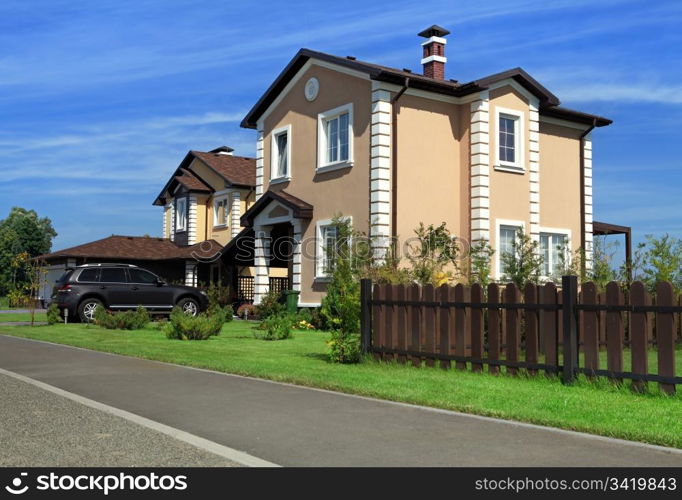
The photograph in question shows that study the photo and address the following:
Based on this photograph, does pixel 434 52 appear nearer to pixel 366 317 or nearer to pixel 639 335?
pixel 366 317

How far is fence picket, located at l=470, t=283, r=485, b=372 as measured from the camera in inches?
436

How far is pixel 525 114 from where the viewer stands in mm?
24391

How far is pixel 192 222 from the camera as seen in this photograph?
40.1 metres

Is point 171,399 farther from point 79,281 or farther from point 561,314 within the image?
point 79,281

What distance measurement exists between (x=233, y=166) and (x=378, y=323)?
28.6 m

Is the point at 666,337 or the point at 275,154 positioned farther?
the point at 275,154

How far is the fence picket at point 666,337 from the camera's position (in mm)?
8945

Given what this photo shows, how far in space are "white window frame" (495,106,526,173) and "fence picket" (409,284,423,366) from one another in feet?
40.0

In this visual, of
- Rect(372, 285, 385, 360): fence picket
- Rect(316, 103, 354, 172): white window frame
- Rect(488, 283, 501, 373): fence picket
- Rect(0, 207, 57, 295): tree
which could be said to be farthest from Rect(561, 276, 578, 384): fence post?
Rect(0, 207, 57, 295): tree

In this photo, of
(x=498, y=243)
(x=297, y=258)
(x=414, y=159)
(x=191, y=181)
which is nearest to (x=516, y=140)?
(x=498, y=243)

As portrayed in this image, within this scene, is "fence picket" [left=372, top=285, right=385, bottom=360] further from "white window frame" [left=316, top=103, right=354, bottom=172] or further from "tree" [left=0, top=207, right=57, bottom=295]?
"tree" [left=0, top=207, right=57, bottom=295]

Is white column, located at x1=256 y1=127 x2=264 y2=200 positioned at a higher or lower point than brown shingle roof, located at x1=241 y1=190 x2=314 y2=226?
higher

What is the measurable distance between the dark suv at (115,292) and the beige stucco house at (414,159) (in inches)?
111
